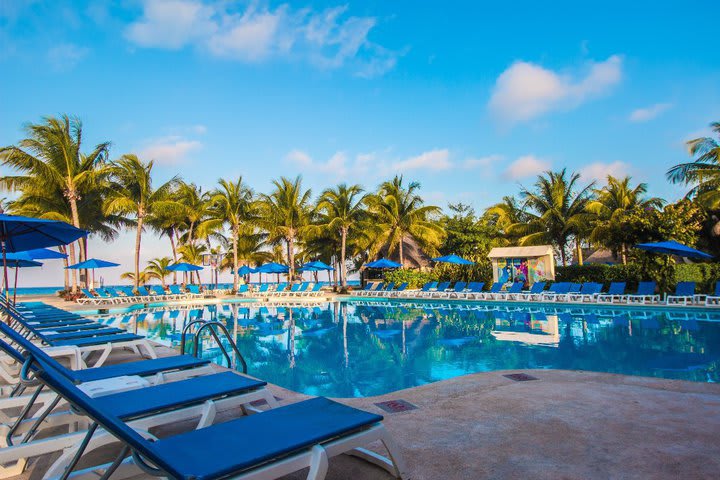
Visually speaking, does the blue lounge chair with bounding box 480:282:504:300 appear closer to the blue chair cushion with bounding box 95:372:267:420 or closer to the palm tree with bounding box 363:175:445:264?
the palm tree with bounding box 363:175:445:264

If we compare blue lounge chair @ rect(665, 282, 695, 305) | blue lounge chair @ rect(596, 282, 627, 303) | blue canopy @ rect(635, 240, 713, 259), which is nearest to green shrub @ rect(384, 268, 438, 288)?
blue lounge chair @ rect(596, 282, 627, 303)

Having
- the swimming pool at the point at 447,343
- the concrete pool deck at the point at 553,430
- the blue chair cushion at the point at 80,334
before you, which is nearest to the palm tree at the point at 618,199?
the swimming pool at the point at 447,343

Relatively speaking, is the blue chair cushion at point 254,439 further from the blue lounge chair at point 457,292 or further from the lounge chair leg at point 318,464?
the blue lounge chair at point 457,292

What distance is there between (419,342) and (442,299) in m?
10.1

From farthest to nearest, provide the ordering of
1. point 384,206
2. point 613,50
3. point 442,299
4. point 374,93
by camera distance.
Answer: point 384,206 → point 374,93 → point 442,299 → point 613,50

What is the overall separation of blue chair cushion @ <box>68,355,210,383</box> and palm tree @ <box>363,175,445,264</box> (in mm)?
21732

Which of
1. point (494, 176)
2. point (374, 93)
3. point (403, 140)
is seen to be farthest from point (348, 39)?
point (494, 176)

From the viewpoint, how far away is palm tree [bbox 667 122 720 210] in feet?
61.3

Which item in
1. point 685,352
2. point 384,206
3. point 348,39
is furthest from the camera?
point 384,206

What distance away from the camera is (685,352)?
25.1ft

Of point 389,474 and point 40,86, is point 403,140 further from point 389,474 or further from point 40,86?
point 389,474

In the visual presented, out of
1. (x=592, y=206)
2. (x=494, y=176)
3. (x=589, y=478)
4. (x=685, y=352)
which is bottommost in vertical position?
(x=685, y=352)

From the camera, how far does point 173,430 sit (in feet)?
10.9

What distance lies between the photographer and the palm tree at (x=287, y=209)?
1043 inches
